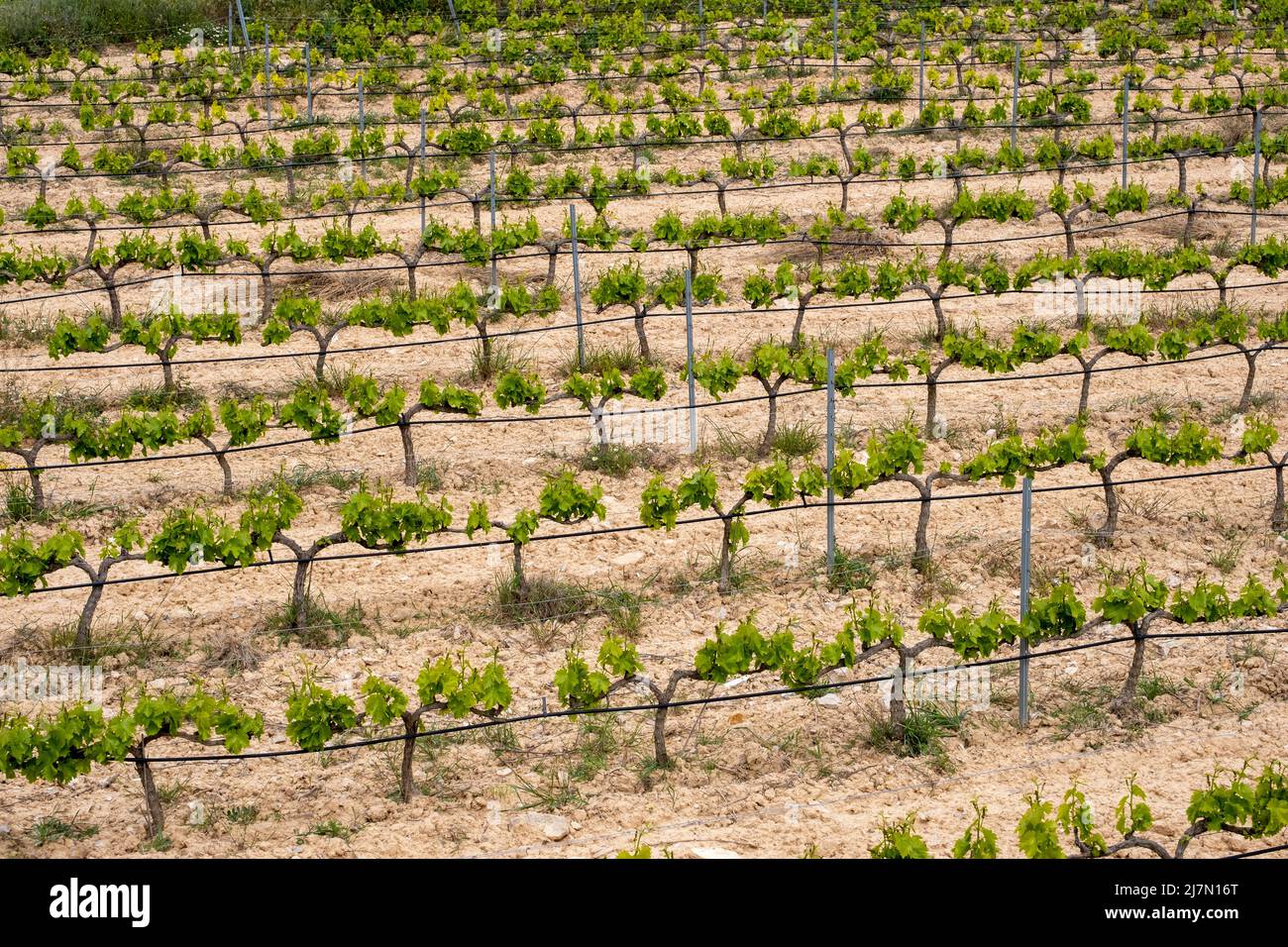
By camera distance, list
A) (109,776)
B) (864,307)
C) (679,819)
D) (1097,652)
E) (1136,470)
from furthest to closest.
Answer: (864,307), (1136,470), (1097,652), (109,776), (679,819)

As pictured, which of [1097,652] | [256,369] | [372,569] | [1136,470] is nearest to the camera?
[1097,652]

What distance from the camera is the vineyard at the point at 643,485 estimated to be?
8.60 metres

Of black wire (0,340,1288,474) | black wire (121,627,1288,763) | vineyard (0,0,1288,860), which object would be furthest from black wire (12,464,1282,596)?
black wire (121,627,1288,763)

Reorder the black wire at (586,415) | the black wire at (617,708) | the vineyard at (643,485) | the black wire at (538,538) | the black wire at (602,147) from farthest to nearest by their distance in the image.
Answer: the black wire at (602,147) < the black wire at (586,415) < the black wire at (538,538) < the vineyard at (643,485) < the black wire at (617,708)

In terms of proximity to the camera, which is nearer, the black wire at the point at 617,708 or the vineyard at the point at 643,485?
the black wire at the point at 617,708

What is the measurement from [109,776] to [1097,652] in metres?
6.24

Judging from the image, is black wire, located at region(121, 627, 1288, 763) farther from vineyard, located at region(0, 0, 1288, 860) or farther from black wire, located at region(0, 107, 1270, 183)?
black wire, located at region(0, 107, 1270, 183)

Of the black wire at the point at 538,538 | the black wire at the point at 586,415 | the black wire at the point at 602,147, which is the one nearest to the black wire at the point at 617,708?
the black wire at the point at 538,538

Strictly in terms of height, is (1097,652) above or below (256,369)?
below

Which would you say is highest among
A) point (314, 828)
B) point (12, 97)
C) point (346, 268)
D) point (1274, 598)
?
point (12, 97)

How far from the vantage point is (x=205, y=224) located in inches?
666

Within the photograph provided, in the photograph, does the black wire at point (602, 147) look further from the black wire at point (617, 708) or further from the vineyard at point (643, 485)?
the black wire at point (617, 708)

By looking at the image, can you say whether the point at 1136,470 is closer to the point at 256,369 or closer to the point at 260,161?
the point at 256,369

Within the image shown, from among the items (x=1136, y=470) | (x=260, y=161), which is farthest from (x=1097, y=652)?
(x=260, y=161)
